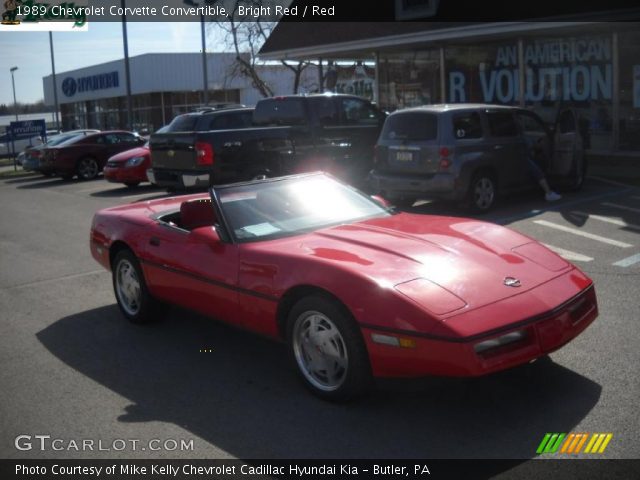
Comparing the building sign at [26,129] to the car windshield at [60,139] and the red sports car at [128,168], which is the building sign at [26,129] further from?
the red sports car at [128,168]

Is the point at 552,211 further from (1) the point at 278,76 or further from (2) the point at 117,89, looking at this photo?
(2) the point at 117,89

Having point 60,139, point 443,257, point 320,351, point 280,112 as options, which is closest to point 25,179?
point 60,139

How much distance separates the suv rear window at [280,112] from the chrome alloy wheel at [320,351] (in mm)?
10365

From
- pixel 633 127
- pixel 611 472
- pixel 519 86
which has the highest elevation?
pixel 519 86

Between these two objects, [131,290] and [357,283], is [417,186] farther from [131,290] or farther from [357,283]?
[357,283]

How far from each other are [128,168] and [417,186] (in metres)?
9.23

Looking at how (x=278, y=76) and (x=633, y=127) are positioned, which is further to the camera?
(x=278, y=76)

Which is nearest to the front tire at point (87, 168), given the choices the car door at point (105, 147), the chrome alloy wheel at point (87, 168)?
the chrome alloy wheel at point (87, 168)

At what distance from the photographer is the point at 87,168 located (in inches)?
856

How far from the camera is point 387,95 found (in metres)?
22.1

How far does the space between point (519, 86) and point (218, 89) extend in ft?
94.8

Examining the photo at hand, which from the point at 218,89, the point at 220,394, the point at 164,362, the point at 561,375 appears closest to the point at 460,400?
the point at 561,375

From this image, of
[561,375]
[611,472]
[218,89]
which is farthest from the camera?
[218,89]

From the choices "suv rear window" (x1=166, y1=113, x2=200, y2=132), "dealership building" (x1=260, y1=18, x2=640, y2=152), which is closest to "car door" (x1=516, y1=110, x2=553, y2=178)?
"dealership building" (x1=260, y1=18, x2=640, y2=152)
